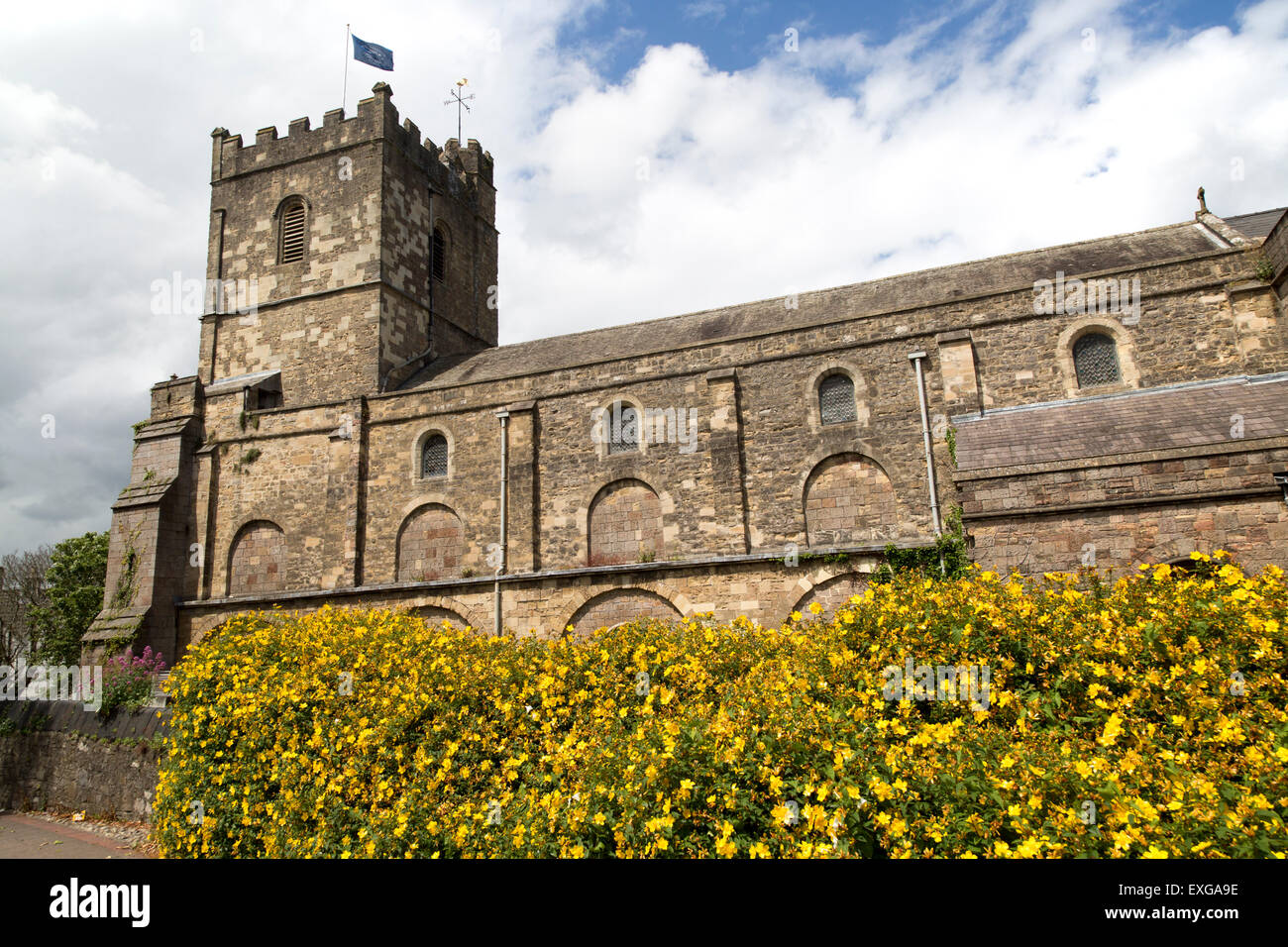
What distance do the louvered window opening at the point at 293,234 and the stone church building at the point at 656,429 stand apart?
0.12 m

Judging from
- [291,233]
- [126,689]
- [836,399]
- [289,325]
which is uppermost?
[291,233]

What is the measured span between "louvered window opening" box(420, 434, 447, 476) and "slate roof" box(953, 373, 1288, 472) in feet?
43.2

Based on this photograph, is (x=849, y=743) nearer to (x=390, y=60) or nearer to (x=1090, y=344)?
(x=1090, y=344)

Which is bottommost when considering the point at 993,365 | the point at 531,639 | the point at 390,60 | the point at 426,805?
the point at 426,805

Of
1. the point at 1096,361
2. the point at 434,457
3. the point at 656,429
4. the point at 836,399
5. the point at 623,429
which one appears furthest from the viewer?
the point at 434,457

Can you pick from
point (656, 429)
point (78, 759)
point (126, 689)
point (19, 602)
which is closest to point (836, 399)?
point (656, 429)

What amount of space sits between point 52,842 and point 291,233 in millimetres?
20823

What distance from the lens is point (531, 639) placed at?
794 cm

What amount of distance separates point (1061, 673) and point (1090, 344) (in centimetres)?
1294

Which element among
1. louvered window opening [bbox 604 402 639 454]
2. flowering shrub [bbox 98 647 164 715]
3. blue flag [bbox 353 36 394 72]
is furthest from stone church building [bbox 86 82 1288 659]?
flowering shrub [bbox 98 647 164 715]

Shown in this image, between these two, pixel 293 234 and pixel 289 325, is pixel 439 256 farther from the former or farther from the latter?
pixel 289 325

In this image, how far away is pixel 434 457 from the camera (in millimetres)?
21531

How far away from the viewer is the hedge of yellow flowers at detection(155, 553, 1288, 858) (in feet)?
12.6
